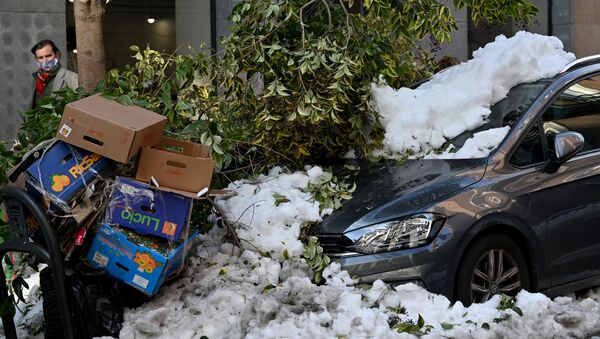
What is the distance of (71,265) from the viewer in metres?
4.83

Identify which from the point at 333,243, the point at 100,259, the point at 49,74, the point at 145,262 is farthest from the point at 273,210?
the point at 49,74

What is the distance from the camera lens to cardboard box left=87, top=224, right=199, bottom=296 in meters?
4.66

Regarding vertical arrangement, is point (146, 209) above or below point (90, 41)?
below

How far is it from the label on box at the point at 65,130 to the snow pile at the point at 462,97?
248cm

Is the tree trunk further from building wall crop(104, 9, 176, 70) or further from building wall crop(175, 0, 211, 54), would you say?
building wall crop(175, 0, 211, 54)

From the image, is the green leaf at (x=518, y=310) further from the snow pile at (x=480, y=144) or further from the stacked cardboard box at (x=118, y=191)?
the stacked cardboard box at (x=118, y=191)

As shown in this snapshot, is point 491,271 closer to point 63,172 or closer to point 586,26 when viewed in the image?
point 63,172

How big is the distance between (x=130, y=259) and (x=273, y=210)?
124 centimetres

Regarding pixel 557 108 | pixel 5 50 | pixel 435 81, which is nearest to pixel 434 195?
pixel 557 108

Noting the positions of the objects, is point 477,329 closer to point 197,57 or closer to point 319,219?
point 319,219

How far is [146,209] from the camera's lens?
474 centimetres

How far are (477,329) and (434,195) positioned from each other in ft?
3.24

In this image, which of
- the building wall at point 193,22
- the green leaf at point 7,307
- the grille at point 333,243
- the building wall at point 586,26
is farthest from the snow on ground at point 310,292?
the building wall at point 586,26

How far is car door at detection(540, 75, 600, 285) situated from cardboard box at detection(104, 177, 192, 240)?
8.30ft
